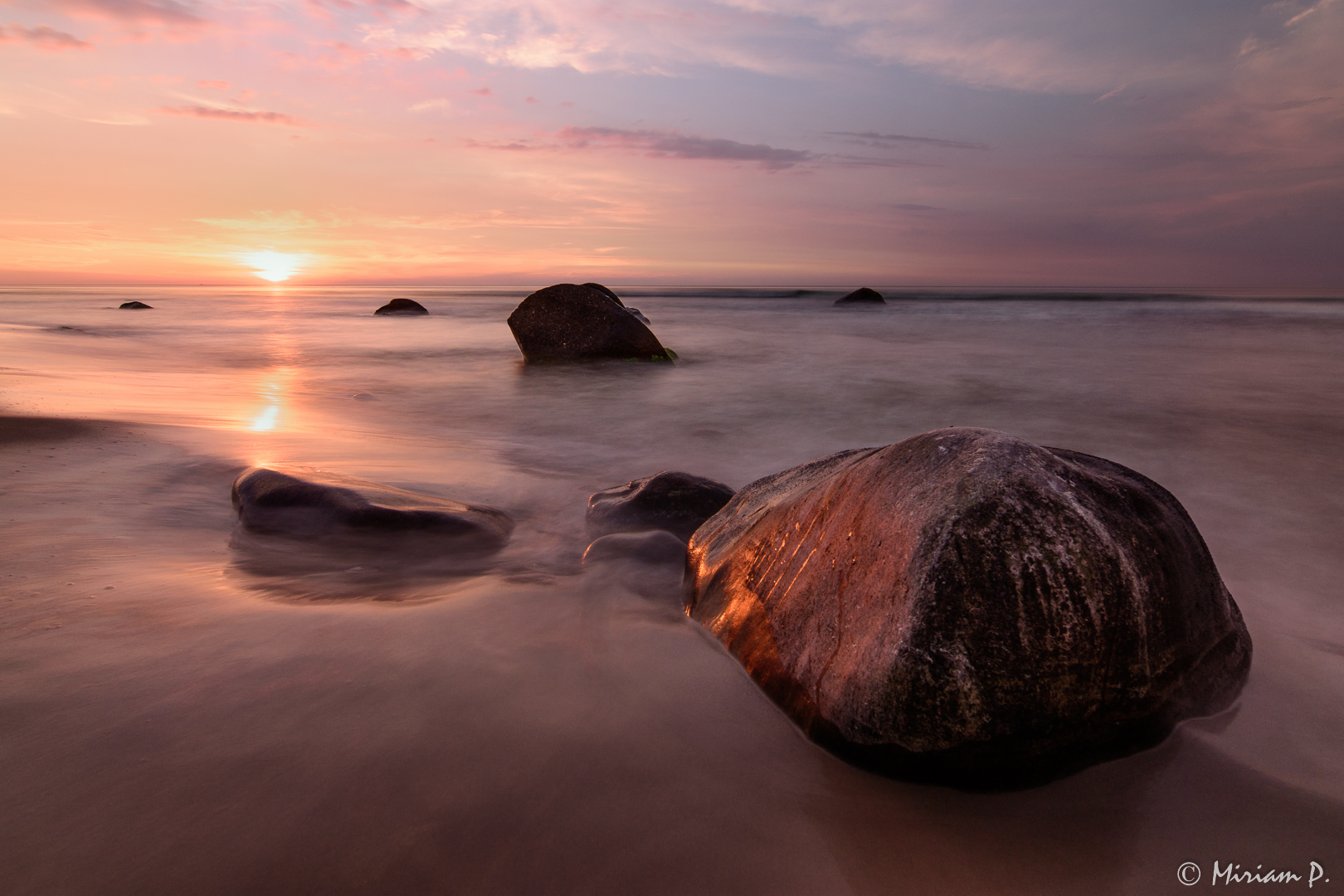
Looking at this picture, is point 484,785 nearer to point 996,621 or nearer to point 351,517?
point 996,621

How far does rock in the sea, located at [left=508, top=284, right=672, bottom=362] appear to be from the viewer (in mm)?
11086

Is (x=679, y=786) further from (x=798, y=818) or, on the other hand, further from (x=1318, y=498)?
(x=1318, y=498)

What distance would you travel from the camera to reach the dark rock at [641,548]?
3.07m

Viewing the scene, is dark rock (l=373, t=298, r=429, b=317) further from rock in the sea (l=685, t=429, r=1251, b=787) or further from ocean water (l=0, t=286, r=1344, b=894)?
rock in the sea (l=685, t=429, r=1251, b=787)

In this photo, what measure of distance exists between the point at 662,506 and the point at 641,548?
0.46 metres

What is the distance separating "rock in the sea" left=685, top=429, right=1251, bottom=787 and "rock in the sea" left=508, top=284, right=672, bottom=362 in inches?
365

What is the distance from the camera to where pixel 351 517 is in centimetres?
313

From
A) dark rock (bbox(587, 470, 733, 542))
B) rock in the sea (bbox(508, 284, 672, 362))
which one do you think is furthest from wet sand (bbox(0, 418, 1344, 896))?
rock in the sea (bbox(508, 284, 672, 362))

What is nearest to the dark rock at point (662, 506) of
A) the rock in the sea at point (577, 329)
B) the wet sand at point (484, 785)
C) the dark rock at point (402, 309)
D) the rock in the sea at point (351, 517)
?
the rock in the sea at point (351, 517)

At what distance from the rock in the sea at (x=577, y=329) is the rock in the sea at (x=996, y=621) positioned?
30.4ft

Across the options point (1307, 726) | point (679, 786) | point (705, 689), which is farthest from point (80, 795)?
point (1307, 726)

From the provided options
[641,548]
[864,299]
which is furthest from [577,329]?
[864,299]

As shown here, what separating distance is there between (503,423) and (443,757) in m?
5.53

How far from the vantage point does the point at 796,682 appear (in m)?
1.89
